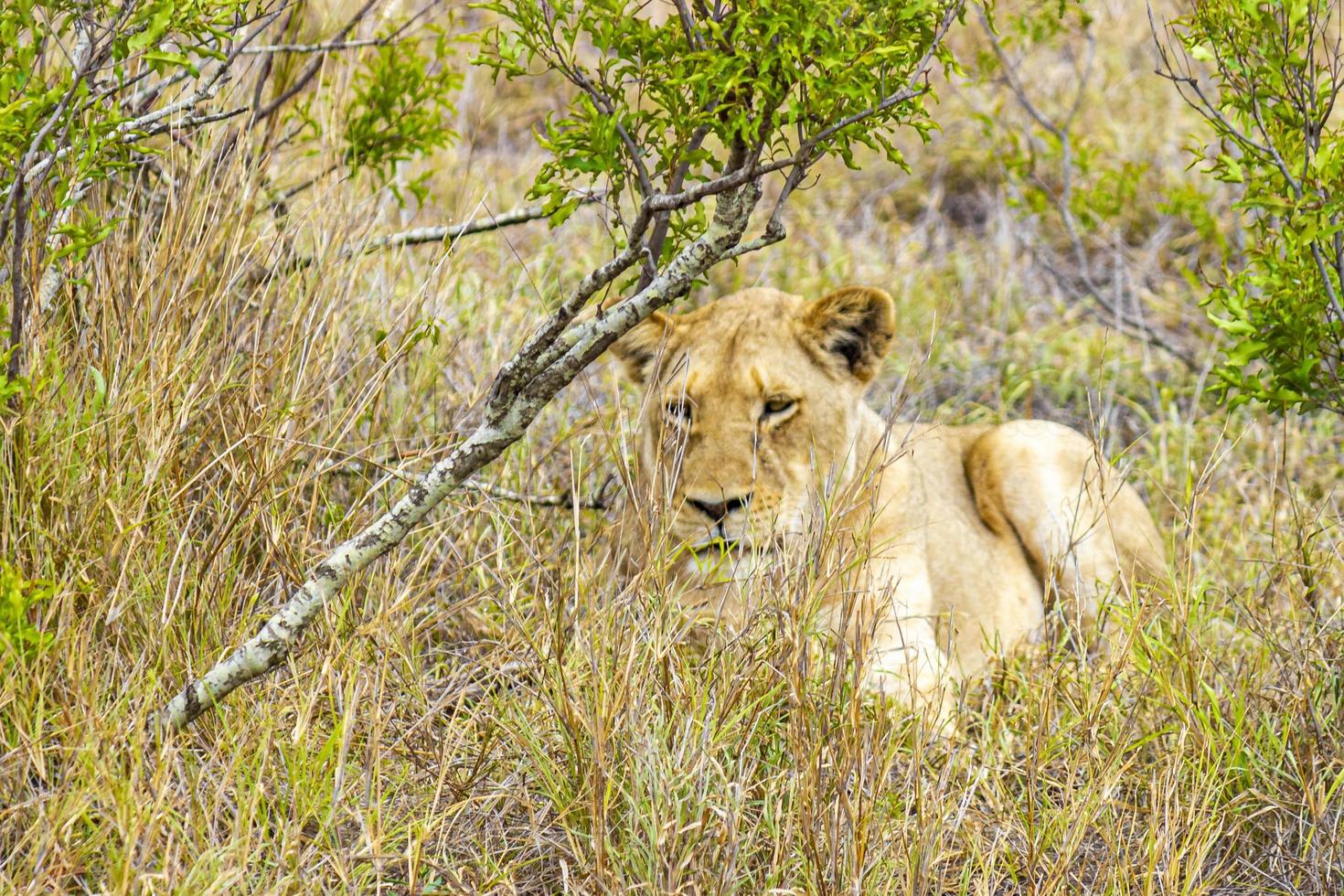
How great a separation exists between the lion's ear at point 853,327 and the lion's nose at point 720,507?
58 cm

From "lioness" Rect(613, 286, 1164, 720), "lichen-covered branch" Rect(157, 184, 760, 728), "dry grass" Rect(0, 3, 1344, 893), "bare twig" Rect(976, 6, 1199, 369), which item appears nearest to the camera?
"dry grass" Rect(0, 3, 1344, 893)

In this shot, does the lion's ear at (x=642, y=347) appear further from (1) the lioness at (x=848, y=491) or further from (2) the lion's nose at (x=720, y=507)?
(2) the lion's nose at (x=720, y=507)

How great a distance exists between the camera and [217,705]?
2.80 m

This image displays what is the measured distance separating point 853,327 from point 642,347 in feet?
1.91

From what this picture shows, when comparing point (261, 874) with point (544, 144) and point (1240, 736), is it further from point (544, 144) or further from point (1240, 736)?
point (1240, 736)

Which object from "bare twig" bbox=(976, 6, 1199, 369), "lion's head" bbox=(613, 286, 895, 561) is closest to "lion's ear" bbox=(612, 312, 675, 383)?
"lion's head" bbox=(613, 286, 895, 561)

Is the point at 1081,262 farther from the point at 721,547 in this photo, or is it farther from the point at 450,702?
the point at 450,702

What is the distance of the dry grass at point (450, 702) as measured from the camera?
2557 millimetres

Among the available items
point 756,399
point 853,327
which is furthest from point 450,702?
point 853,327

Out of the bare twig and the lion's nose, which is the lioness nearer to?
the lion's nose

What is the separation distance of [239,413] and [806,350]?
4.89ft

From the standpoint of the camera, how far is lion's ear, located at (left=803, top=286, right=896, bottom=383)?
3838 millimetres

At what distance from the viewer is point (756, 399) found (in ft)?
12.3

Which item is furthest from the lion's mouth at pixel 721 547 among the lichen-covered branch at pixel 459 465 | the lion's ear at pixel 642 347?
the lichen-covered branch at pixel 459 465
